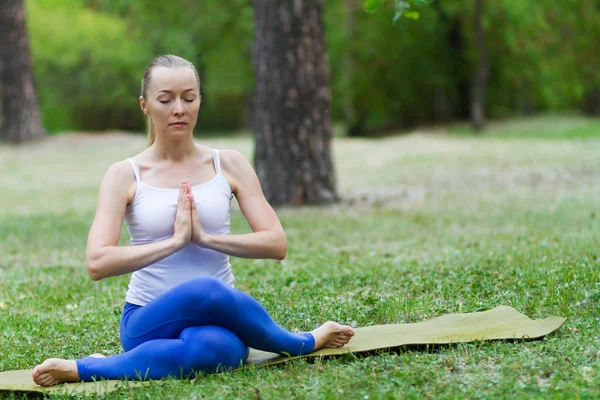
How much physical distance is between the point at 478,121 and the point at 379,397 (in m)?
28.5

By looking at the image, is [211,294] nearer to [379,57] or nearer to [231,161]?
[231,161]

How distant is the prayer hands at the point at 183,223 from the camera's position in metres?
3.97

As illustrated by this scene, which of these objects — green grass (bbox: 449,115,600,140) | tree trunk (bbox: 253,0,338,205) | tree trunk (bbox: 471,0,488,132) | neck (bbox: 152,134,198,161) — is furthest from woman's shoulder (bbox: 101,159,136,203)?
tree trunk (bbox: 471,0,488,132)

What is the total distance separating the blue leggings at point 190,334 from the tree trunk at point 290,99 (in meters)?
8.01

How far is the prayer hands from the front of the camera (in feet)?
13.0

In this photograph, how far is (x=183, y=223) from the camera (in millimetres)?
3980

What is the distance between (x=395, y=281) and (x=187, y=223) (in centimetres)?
286

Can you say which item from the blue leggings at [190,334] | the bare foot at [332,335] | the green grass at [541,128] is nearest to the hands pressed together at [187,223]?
the blue leggings at [190,334]

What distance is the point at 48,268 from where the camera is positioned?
27.6 ft

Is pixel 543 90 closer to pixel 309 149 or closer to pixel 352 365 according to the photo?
pixel 309 149

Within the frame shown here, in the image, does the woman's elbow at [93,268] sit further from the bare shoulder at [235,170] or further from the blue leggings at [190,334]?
the bare shoulder at [235,170]

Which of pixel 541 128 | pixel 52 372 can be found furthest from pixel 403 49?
pixel 52 372

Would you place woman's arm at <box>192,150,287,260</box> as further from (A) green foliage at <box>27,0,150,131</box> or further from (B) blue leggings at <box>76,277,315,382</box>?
(A) green foliage at <box>27,0,150,131</box>

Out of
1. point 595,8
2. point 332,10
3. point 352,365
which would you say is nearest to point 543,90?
point 595,8
